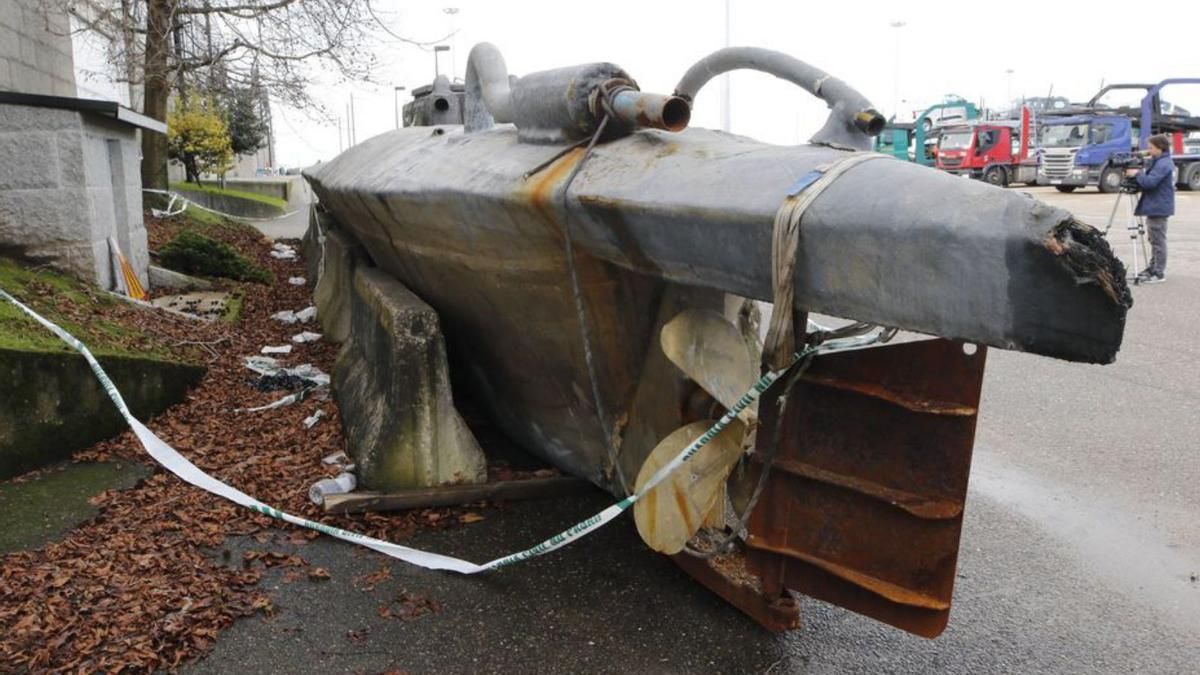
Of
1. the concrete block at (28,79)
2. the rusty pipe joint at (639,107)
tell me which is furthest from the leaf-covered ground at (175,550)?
the concrete block at (28,79)

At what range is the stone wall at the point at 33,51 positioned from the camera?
382 inches

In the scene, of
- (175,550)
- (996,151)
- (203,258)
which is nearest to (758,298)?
(175,550)

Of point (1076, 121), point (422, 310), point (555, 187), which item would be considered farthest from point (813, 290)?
point (1076, 121)

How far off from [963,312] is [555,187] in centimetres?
171

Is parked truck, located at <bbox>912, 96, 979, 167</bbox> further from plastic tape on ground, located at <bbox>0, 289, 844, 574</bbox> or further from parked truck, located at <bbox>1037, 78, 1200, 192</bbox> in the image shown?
plastic tape on ground, located at <bbox>0, 289, 844, 574</bbox>

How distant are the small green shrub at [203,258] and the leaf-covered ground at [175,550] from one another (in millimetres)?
3870

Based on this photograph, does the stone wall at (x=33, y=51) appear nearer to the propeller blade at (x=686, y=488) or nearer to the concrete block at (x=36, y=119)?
the concrete block at (x=36, y=119)

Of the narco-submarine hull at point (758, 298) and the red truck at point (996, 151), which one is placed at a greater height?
the red truck at point (996, 151)

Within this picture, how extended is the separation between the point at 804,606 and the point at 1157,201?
32.8ft

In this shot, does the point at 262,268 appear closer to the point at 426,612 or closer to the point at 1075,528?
the point at 426,612

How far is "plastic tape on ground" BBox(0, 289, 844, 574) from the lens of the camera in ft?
10.8

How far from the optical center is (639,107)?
11.6 ft

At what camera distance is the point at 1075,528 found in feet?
15.5

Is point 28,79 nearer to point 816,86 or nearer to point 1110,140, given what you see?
point 816,86
